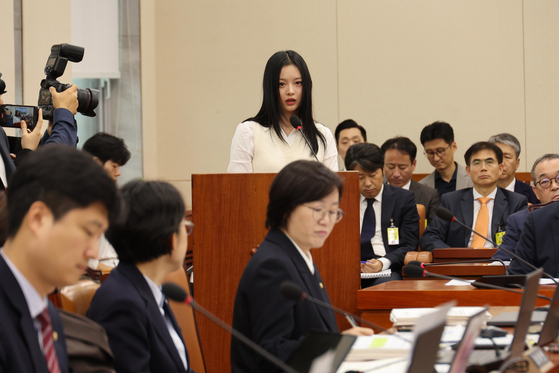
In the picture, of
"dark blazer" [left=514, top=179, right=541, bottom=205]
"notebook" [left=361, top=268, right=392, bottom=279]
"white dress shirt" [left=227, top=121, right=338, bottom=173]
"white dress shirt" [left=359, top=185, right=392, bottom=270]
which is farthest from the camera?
"dark blazer" [left=514, top=179, right=541, bottom=205]

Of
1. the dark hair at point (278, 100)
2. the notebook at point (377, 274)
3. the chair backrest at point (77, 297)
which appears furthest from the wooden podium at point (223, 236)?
the chair backrest at point (77, 297)

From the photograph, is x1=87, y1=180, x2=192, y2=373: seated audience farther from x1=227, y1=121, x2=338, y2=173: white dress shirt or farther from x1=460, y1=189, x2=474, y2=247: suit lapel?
x1=460, y1=189, x2=474, y2=247: suit lapel

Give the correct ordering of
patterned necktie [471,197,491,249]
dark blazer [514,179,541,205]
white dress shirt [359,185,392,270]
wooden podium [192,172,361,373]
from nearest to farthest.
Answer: wooden podium [192,172,361,373], white dress shirt [359,185,392,270], patterned necktie [471,197,491,249], dark blazer [514,179,541,205]

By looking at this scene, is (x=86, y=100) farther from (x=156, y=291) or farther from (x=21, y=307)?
(x=21, y=307)

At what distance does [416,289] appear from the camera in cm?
253

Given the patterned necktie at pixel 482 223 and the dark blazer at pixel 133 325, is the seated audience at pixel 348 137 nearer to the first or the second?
the patterned necktie at pixel 482 223

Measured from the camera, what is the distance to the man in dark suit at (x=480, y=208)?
3.97 meters

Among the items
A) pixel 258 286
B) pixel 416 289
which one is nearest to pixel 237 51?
pixel 416 289

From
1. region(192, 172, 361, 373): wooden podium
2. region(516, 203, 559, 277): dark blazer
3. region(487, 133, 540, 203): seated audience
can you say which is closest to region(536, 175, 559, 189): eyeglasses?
region(516, 203, 559, 277): dark blazer

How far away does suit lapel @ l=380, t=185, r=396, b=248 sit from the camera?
3732 mm

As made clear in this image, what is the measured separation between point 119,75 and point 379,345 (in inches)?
181

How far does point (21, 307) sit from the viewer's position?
1.06 metres

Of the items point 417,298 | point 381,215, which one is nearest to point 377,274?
point 381,215

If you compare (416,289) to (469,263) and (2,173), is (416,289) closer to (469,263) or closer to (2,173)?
(469,263)
